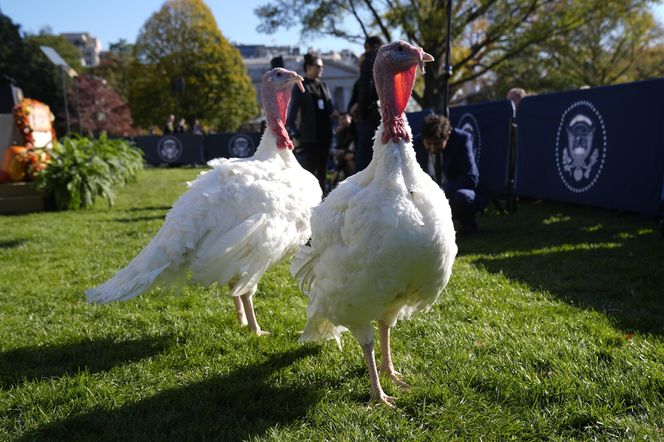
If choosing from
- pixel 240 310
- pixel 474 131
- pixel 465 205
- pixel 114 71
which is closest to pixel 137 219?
pixel 240 310

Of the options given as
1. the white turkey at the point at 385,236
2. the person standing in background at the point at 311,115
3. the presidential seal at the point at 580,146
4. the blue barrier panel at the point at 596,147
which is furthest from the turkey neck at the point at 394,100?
the presidential seal at the point at 580,146

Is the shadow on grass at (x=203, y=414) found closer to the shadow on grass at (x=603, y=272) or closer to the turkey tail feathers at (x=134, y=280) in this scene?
the turkey tail feathers at (x=134, y=280)

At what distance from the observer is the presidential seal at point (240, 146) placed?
73.3 feet

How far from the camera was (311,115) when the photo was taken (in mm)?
7105

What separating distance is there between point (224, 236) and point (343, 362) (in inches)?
48.3

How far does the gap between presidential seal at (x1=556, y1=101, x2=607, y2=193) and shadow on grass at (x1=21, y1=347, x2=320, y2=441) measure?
249 inches

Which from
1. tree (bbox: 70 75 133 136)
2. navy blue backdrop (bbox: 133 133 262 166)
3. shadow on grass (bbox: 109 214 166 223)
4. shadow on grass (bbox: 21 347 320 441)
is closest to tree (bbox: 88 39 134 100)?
tree (bbox: 70 75 133 136)

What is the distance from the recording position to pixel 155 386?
3.12 m

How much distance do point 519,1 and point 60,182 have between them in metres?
18.6

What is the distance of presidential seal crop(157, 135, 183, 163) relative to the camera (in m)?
24.3

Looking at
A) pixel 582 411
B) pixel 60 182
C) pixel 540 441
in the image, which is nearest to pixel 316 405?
pixel 540 441

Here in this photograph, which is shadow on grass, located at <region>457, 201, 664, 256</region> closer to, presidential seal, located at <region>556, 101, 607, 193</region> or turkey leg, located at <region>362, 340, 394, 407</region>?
presidential seal, located at <region>556, 101, 607, 193</region>

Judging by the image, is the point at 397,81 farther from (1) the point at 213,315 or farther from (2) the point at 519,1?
(2) the point at 519,1

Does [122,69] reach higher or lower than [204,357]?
higher
